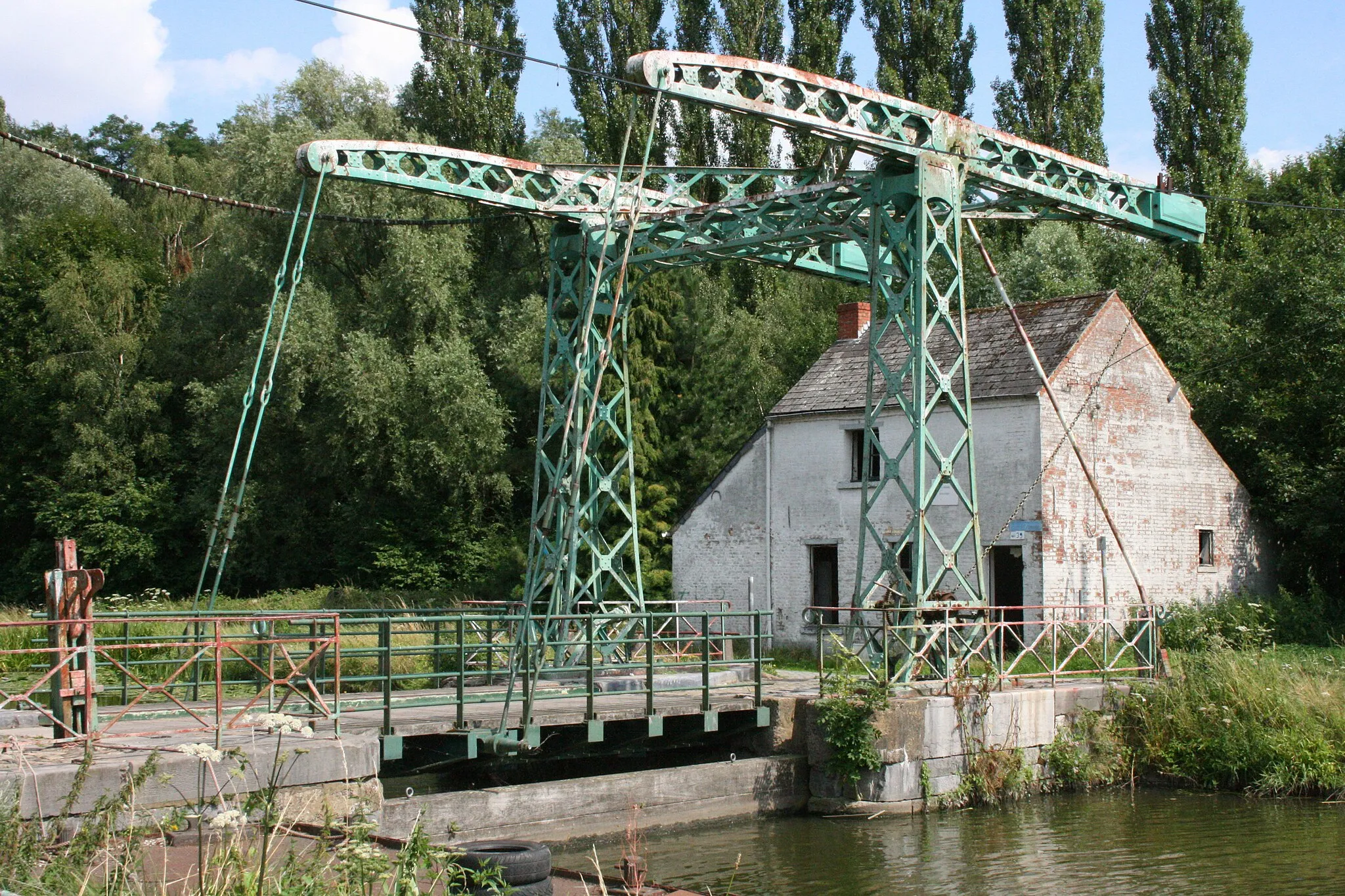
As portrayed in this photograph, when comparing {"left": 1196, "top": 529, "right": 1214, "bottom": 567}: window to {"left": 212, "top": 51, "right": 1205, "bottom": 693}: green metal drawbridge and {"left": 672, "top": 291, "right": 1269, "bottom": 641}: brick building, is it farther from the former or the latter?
{"left": 212, "top": 51, "right": 1205, "bottom": 693}: green metal drawbridge

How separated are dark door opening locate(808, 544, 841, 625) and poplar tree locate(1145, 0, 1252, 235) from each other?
59.2ft

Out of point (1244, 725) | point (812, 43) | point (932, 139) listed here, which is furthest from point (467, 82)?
point (1244, 725)

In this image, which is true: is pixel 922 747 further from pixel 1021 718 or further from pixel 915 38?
pixel 915 38

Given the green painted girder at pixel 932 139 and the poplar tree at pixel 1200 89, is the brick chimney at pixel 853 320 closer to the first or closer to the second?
the green painted girder at pixel 932 139

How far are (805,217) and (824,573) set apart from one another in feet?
36.1

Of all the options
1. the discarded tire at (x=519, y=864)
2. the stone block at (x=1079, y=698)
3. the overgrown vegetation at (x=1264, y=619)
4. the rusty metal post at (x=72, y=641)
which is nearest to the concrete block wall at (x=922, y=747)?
the stone block at (x=1079, y=698)

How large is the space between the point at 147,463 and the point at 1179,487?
29108 millimetres

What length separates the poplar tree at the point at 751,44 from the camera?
129ft

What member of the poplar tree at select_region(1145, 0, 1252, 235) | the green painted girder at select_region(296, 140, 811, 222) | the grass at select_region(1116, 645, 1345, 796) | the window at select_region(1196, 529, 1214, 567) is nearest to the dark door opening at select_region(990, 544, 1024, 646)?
the window at select_region(1196, 529, 1214, 567)

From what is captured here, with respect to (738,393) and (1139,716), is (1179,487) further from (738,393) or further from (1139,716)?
(738,393)

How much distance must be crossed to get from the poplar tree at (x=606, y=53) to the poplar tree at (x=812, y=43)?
162 inches

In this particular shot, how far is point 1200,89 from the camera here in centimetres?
3844

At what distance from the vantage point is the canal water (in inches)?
468

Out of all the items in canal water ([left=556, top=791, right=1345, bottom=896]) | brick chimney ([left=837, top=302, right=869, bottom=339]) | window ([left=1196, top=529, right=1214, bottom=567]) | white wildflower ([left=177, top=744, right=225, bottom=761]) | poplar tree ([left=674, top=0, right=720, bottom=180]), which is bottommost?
canal water ([left=556, top=791, right=1345, bottom=896])
